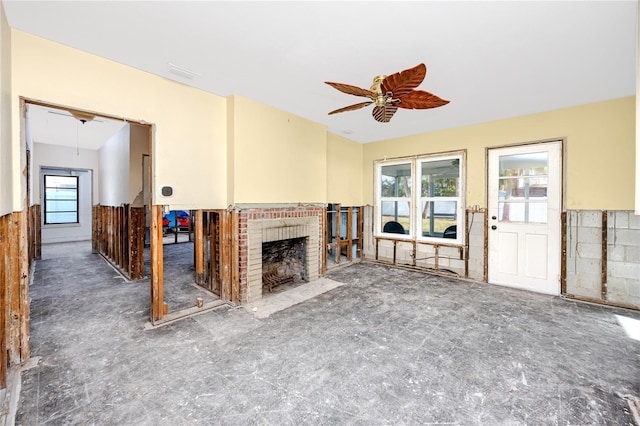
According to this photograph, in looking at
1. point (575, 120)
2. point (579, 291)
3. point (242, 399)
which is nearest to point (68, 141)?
point (242, 399)

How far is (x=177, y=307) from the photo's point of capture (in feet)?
10.3

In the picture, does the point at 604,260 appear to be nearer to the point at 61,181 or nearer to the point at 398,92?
the point at 398,92

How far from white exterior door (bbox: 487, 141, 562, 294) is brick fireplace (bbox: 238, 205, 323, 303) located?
9.32ft

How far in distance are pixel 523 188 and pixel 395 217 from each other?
2197mm

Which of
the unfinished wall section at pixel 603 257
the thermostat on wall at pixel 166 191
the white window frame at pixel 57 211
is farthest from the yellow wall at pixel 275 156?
the white window frame at pixel 57 211

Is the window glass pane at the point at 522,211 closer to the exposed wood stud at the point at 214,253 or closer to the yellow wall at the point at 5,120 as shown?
the exposed wood stud at the point at 214,253

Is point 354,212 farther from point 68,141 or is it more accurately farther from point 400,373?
point 68,141

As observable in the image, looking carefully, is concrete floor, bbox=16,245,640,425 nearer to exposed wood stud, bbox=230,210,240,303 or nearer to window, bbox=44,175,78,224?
exposed wood stud, bbox=230,210,240,303

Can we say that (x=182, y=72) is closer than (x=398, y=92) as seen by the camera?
No

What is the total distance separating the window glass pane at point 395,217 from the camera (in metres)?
5.23

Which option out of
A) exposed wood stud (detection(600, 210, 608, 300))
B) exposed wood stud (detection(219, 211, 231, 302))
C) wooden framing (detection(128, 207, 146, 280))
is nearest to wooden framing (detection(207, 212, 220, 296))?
exposed wood stud (detection(219, 211, 231, 302))

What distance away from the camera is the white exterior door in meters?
3.70

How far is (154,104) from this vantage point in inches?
107

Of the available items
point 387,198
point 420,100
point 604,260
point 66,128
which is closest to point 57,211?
point 66,128
